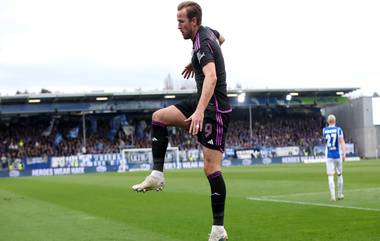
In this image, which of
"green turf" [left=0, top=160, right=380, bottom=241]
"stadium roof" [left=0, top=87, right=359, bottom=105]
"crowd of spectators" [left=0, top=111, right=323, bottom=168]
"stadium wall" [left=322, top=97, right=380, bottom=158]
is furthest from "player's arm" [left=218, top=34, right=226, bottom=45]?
"stadium wall" [left=322, top=97, right=380, bottom=158]

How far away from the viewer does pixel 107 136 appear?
6781 centimetres

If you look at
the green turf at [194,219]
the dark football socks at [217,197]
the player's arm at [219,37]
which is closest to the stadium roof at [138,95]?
the green turf at [194,219]

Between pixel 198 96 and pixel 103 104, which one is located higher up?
pixel 103 104

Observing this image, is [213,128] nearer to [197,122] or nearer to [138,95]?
[197,122]

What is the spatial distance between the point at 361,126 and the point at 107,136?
2888cm

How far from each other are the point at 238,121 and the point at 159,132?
67.1m

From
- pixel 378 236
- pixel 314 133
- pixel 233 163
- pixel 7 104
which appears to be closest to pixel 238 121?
pixel 314 133

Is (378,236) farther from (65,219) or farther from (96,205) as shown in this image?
(96,205)

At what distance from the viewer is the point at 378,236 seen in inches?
336

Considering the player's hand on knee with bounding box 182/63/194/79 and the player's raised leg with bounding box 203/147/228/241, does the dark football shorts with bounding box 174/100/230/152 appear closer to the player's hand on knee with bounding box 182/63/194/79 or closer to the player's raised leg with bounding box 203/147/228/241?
the player's raised leg with bounding box 203/147/228/241

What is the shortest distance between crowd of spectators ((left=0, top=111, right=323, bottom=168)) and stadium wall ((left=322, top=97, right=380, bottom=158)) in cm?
349

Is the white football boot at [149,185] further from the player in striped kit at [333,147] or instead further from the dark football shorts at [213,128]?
the player in striped kit at [333,147]

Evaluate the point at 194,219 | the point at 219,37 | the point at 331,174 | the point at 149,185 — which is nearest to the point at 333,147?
the point at 331,174

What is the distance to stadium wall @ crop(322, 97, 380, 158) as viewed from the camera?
68.7 meters
